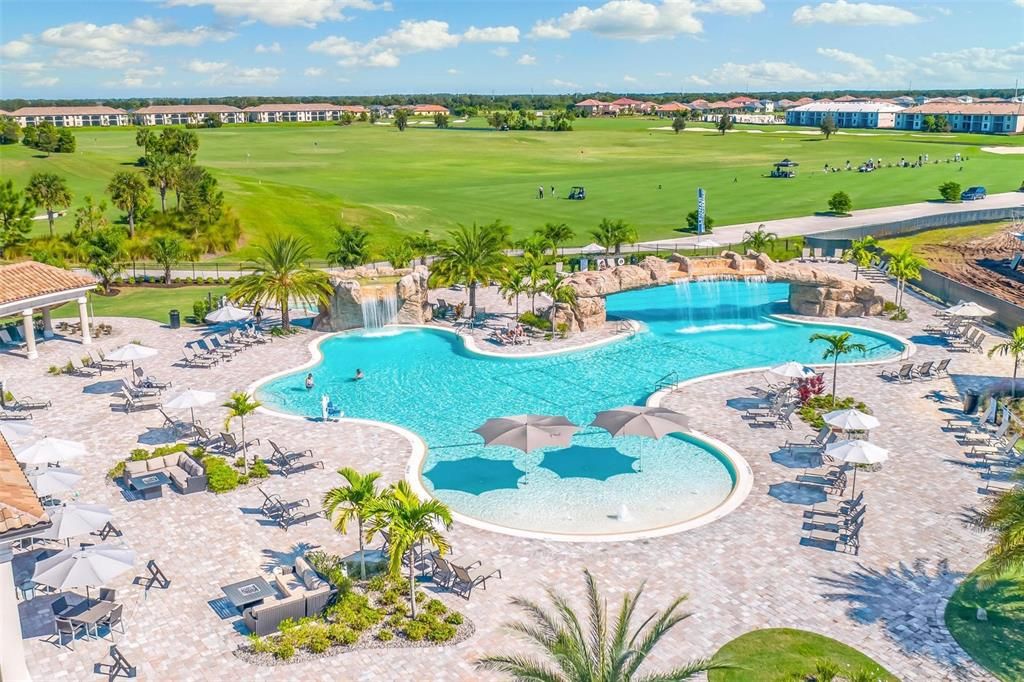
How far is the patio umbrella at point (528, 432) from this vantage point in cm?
2450

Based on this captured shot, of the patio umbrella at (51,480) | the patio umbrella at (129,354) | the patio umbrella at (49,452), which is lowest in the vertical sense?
the patio umbrella at (51,480)

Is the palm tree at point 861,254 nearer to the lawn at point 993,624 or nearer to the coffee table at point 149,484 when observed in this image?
the lawn at point 993,624

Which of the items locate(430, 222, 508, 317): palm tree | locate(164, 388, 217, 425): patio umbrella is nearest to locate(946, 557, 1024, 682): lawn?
locate(164, 388, 217, 425): patio umbrella

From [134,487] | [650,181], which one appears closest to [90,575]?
[134,487]

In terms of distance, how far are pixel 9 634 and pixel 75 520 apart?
6222 millimetres

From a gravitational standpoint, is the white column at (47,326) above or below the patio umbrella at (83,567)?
above

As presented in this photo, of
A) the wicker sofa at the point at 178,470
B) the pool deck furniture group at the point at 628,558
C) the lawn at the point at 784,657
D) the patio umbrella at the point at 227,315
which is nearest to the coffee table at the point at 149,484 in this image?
the wicker sofa at the point at 178,470

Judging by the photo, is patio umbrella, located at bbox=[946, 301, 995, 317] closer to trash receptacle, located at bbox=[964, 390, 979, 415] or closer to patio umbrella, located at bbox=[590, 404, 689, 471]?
trash receptacle, located at bbox=[964, 390, 979, 415]

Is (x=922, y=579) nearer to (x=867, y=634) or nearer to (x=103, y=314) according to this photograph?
(x=867, y=634)

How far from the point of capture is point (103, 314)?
4659cm

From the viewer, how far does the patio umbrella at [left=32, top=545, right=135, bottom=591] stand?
17953mm

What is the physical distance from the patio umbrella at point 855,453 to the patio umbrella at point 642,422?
437 centimetres

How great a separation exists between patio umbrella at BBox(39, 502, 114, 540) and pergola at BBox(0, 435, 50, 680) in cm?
473

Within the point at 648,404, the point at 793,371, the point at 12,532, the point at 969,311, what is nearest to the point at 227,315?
the point at 648,404
